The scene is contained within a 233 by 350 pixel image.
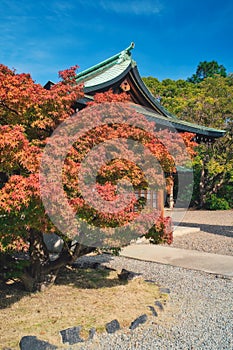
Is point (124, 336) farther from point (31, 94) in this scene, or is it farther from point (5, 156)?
Result: point (31, 94)

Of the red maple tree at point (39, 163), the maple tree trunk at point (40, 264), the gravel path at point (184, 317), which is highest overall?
the red maple tree at point (39, 163)

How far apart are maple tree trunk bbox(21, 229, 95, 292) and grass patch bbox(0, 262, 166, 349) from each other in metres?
0.14

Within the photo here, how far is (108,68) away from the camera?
410 inches

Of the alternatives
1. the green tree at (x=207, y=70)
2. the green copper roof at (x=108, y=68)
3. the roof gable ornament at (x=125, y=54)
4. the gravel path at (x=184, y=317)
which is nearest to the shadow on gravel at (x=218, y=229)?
the gravel path at (x=184, y=317)

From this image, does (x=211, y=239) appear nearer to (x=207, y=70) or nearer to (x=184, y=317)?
(x=184, y=317)

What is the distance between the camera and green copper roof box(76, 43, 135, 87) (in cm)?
929

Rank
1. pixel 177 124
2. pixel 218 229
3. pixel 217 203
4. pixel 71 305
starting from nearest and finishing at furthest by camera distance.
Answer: pixel 71 305, pixel 177 124, pixel 218 229, pixel 217 203

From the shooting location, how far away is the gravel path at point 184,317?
341 centimetres

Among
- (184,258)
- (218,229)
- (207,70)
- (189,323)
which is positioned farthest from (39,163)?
(207,70)

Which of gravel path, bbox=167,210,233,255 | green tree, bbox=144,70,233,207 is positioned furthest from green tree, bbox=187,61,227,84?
gravel path, bbox=167,210,233,255

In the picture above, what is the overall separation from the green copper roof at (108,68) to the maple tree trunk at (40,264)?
5.56m

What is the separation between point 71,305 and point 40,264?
0.88 meters

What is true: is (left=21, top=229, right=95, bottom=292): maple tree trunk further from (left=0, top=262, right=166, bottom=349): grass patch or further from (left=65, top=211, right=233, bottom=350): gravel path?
(left=65, top=211, right=233, bottom=350): gravel path

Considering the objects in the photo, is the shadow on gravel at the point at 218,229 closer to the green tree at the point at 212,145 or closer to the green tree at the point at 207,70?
the green tree at the point at 212,145
